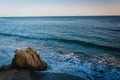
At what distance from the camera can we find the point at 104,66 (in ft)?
48.2

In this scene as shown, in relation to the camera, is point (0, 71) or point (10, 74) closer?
point (10, 74)

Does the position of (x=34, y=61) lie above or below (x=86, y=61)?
above

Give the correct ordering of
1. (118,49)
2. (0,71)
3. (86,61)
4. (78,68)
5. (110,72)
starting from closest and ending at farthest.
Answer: (0,71), (110,72), (78,68), (86,61), (118,49)

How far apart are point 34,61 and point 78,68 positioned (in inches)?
146

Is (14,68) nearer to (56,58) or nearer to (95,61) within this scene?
(56,58)

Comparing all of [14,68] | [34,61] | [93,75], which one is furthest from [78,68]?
[14,68]

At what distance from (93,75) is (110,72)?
1546 mm

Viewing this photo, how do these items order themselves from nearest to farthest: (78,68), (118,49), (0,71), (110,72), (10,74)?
(10,74) < (0,71) < (110,72) < (78,68) < (118,49)

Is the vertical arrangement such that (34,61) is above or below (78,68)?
above

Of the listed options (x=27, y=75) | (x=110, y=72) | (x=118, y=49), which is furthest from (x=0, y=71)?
(x=118, y=49)

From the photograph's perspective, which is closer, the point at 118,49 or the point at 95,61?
the point at 95,61

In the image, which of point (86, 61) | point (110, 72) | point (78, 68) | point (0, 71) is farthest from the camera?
point (86, 61)

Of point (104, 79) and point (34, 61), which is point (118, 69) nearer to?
point (104, 79)

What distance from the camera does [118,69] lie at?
45.7ft
